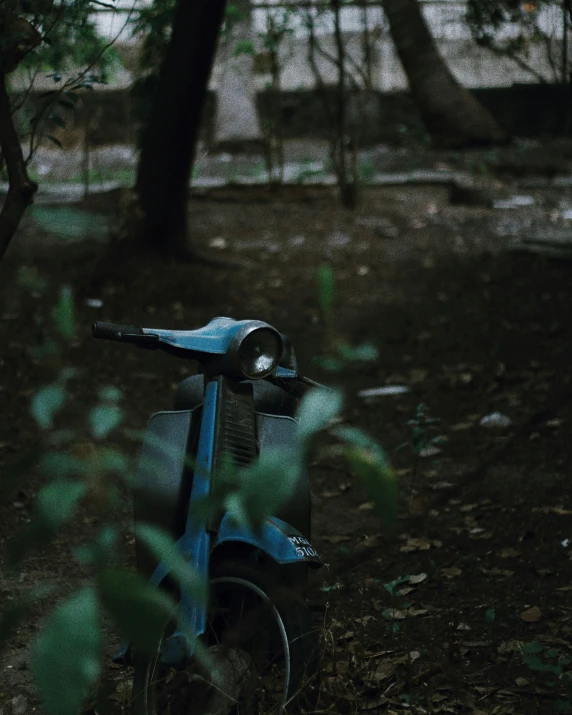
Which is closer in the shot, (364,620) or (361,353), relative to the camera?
(361,353)

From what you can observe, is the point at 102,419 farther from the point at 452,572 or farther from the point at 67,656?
the point at 452,572

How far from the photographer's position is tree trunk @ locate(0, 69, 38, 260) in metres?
2.70

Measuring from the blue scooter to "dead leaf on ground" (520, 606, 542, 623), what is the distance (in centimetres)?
92

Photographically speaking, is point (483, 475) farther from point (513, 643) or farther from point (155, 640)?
point (155, 640)

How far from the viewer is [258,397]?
2.85 meters

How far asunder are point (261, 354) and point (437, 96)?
1067 cm

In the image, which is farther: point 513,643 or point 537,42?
point 537,42

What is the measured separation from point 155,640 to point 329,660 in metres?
2.17

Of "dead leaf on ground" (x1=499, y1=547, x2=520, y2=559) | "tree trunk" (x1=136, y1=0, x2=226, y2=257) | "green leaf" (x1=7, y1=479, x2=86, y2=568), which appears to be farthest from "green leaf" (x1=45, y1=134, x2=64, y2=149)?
"tree trunk" (x1=136, y1=0, x2=226, y2=257)

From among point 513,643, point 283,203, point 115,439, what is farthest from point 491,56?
point 513,643

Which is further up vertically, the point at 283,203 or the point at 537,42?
the point at 537,42

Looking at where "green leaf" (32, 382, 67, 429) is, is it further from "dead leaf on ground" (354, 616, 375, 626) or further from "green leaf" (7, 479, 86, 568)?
"dead leaf on ground" (354, 616, 375, 626)

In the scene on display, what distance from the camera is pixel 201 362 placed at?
8.16 ft

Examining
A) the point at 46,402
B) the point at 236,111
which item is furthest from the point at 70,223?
the point at 236,111
